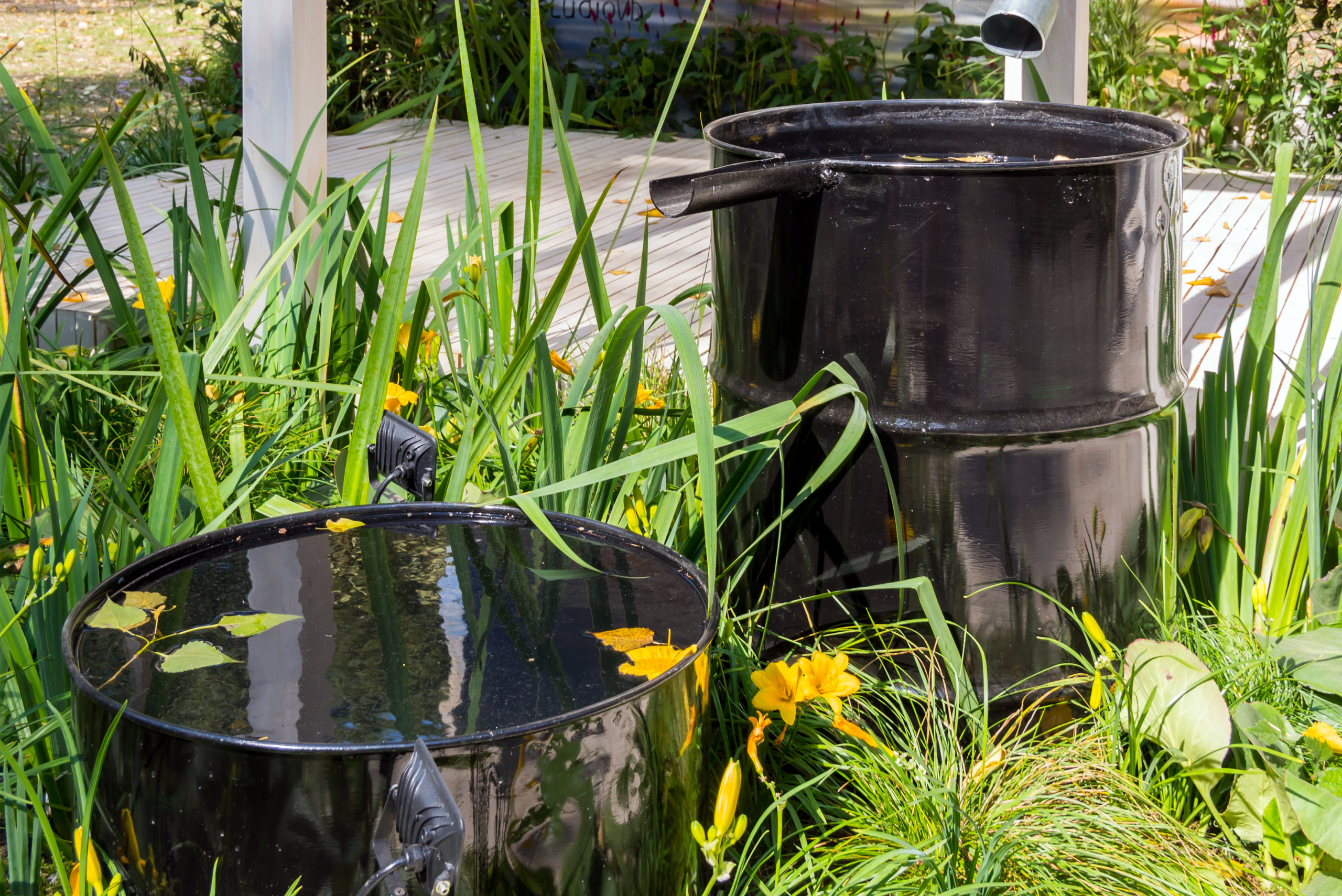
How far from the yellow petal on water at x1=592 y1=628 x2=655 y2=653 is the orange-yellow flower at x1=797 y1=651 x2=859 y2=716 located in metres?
0.25

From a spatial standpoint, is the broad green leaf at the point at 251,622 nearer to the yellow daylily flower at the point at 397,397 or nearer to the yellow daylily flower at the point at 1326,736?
the yellow daylily flower at the point at 397,397

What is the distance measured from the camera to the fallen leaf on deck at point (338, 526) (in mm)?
1184

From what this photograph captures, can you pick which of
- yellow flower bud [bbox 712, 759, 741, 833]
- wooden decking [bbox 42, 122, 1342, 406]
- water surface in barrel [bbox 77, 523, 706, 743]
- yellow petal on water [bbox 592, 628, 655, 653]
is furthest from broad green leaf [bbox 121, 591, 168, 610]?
wooden decking [bbox 42, 122, 1342, 406]

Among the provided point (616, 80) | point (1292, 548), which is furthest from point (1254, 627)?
point (616, 80)

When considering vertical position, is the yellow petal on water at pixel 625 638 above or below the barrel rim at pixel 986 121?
below

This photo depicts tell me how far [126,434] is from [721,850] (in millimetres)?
1315

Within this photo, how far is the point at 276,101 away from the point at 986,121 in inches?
52.1

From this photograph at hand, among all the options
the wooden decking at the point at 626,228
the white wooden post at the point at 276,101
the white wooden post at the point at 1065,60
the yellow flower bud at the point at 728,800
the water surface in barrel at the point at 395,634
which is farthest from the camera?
the wooden decking at the point at 626,228

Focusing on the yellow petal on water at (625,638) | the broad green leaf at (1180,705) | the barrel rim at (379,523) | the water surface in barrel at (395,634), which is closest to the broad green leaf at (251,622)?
the water surface in barrel at (395,634)

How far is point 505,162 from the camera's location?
18.5 ft

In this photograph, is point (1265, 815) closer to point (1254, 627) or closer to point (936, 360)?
point (1254, 627)

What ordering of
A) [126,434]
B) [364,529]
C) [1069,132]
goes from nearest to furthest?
[364,529] < [1069,132] < [126,434]

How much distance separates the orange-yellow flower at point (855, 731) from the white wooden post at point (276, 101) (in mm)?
1446

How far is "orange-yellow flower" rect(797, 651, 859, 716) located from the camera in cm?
120
